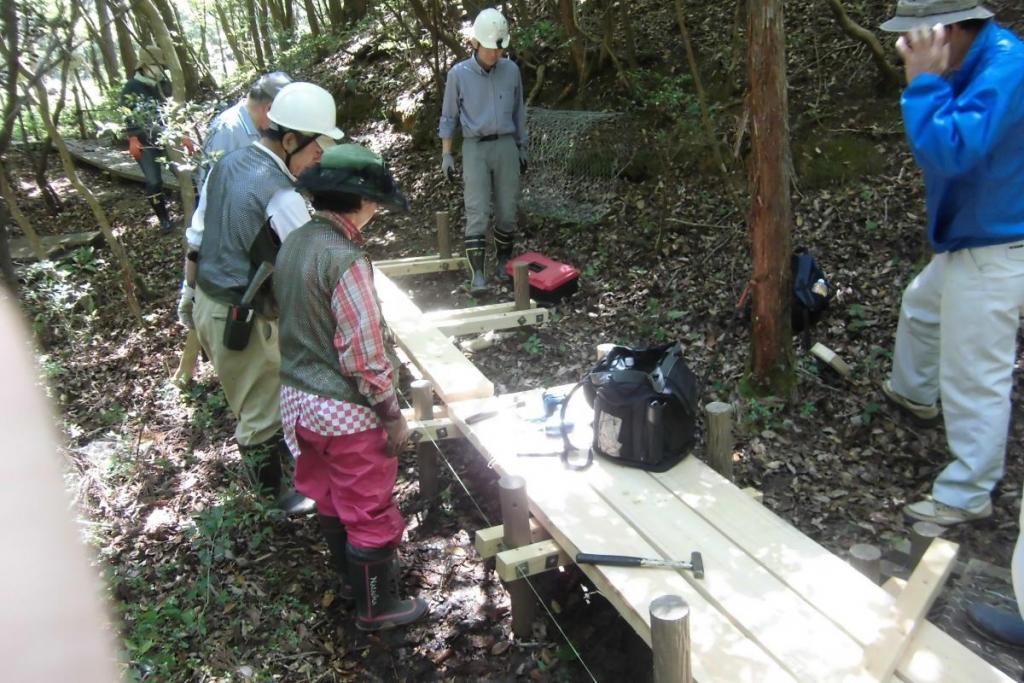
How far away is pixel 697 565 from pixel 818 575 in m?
0.42

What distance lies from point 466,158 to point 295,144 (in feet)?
10.8

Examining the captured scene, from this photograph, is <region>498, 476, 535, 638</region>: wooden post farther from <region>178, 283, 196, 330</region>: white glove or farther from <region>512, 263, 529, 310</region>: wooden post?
<region>512, 263, 529, 310</region>: wooden post

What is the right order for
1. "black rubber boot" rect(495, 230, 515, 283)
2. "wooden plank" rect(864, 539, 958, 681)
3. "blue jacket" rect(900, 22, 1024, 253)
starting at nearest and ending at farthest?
"wooden plank" rect(864, 539, 958, 681) → "blue jacket" rect(900, 22, 1024, 253) → "black rubber boot" rect(495, 230, 515, 283)

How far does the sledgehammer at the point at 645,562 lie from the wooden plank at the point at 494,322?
2750 mm

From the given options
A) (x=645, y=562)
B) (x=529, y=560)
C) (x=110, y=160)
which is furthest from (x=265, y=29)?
(x=645, y=562)

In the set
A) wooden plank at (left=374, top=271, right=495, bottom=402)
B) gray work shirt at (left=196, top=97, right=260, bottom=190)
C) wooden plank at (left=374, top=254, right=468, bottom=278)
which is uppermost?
gray work shirt at (left=196, top=97, right=260, bottom=190)

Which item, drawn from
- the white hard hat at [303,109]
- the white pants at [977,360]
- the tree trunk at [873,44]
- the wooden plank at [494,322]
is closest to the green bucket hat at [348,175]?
the white hard hat at [303,109]

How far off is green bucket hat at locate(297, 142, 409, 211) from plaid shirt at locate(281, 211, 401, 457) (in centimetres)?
12

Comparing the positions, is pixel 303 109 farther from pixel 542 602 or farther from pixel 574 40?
pixel 574 40

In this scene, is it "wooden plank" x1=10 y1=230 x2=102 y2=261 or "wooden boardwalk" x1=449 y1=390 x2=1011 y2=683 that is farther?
"wooden plank" x1=10 y1=230 x2=102 y2=261

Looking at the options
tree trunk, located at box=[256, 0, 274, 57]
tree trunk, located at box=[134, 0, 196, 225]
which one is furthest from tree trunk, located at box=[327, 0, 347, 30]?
tree trunk, located at box=[134, 0, 196, 225]

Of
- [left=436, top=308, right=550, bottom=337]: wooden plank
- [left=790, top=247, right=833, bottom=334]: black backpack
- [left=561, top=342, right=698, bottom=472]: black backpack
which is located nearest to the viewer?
[left=561, top=342, right=698, bottom=472]: black backpack

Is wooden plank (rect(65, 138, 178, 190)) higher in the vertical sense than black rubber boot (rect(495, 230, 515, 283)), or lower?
higher

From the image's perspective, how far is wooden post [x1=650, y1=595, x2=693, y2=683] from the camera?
6.59 ft
